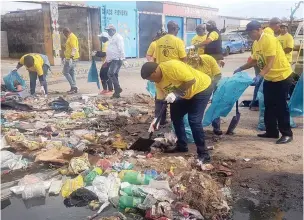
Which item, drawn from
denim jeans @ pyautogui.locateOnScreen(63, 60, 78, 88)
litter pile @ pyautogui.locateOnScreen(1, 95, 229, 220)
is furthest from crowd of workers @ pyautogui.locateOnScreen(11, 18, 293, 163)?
denim jeans @ pyautogui.locateOnScreen(63, 60, 78, 88)

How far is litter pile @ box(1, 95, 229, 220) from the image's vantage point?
3.11 m

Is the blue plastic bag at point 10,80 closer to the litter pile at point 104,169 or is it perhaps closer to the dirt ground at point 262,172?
the litter pile at point 104,169

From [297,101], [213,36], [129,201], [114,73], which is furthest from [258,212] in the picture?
[114,73]

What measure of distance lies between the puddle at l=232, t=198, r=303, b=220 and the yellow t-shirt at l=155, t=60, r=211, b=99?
1.41 meters

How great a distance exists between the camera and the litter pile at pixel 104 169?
3.11 meters

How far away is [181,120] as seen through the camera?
4.43 meters

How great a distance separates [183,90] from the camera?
3.91 metres

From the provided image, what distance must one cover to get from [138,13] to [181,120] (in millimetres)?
15632

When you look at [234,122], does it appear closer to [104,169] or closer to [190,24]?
[104,169]

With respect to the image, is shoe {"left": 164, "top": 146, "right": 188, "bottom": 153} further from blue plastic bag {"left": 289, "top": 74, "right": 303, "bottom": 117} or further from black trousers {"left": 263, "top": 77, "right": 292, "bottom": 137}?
blue plastic bag {"left": 289, "top": 74, "right": 303, "bottom": 117}

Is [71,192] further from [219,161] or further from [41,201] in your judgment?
[219,161]

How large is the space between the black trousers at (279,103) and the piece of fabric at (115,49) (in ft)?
14.0

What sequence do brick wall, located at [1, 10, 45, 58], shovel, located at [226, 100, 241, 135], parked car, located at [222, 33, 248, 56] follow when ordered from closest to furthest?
shovel, located at [226, 100, 241, 135]
brick wall, located at [1, 10, 45, 58]
parked car, located at [222, 33, 248, 56]

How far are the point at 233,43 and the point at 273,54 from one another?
19345 millimetres
